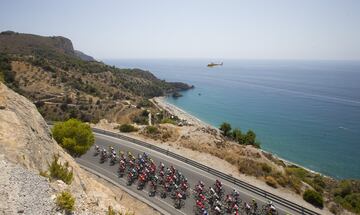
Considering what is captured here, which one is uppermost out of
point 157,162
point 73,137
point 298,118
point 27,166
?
point 27,166

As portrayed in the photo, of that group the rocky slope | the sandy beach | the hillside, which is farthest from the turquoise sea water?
the rocky slope

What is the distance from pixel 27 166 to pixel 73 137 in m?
17.1

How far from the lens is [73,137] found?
26375mm

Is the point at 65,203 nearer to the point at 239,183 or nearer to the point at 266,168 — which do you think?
the point at 239,183

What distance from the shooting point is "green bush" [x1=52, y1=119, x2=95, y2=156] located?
84.6 ft

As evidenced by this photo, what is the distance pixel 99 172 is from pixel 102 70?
88.1 m

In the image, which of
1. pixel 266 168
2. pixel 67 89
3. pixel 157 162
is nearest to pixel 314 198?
pixel 266 168

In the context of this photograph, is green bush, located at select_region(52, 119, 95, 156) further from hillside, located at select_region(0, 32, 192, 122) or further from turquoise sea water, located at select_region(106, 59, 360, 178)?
turquoise sea water, located at select_region(106, 59, 360, 178)

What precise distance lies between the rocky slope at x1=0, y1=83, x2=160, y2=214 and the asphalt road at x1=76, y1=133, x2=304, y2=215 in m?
8.04

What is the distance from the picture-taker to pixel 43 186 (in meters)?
8.94

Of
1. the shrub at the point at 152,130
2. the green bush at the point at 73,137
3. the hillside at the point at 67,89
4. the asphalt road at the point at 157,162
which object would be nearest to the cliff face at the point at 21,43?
the hillside at the point at 67,89

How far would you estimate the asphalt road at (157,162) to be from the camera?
19.8 meters

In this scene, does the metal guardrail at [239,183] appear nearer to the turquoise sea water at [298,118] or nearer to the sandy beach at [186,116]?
the turquoise sea water at [298,118]

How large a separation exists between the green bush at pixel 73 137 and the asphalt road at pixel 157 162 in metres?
1.49
